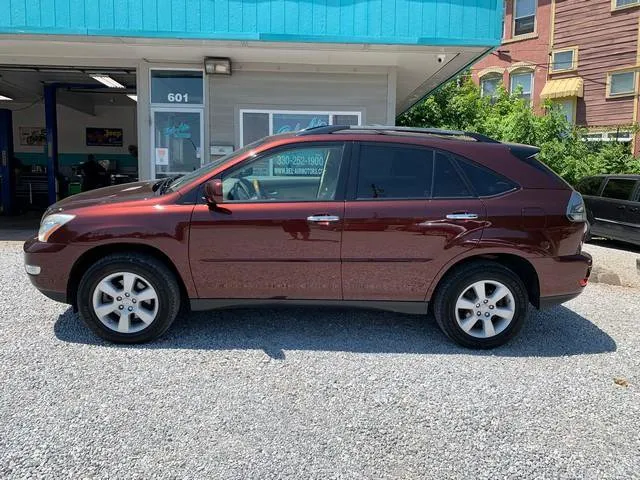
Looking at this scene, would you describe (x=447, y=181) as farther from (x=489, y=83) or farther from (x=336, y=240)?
(x=489, y=83)

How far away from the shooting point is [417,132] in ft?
15.6

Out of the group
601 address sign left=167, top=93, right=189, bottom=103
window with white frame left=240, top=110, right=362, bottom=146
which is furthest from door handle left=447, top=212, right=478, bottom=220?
601 address sign left=167, top=93, right=189, bottom=103

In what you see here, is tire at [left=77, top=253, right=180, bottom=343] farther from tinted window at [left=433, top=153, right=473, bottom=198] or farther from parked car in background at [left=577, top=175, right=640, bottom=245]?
parked car in background at [left=577, top=175, right=640, bottom=245]

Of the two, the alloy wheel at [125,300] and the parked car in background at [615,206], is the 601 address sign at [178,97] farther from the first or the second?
the parked car in background at [615,206]

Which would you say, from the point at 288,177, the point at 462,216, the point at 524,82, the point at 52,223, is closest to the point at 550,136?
the point at 524,82

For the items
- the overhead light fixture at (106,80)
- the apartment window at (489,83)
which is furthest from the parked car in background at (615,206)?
the apartment window at (489,83)

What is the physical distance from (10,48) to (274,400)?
8178mm

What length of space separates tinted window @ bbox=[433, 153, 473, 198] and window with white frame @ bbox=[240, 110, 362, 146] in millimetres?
5072

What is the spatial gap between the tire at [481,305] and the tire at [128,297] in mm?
2275

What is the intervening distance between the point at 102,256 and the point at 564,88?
65.2ft

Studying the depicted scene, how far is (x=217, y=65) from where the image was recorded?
28.8ft

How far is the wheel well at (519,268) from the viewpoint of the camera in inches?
176

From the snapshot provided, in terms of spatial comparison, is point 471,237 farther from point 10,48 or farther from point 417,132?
point 10,48

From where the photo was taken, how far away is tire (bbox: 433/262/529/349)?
173 inches
